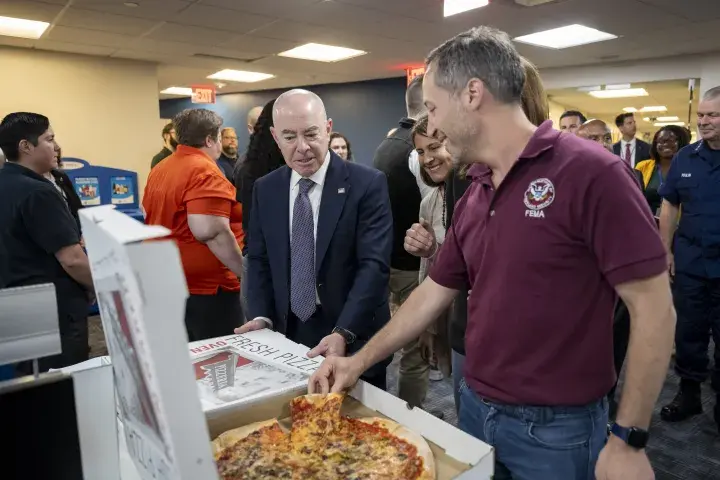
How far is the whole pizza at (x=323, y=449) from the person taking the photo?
3.21 feet

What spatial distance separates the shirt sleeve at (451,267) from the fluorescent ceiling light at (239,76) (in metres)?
8.65

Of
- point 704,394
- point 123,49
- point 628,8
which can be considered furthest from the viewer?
point 123,49

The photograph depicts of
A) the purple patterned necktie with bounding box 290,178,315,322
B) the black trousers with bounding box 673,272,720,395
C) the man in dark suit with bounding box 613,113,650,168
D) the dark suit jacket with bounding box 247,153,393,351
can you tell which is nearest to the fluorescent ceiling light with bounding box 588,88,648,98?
the man in dark suit with bounding box 613,113,650,168

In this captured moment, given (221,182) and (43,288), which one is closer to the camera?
(43,288)

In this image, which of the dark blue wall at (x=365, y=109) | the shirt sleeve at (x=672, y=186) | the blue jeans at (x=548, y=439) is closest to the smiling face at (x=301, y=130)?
the blue jeans at (x=548, y=439)

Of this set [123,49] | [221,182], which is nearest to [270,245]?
[221,182]

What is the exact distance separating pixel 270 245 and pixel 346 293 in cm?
31

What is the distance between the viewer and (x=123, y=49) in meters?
7.12

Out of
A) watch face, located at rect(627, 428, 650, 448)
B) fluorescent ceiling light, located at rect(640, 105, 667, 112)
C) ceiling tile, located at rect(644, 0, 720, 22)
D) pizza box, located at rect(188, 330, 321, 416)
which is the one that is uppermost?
ceiling tile, located at rect(644, 0, 720, 22)

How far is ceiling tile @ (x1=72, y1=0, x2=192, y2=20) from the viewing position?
5.11m

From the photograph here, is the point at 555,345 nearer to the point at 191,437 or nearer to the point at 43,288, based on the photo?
the point at 191,437

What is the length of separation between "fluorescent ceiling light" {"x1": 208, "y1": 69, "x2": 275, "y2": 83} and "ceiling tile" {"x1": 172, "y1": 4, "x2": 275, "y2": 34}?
322 centimetres

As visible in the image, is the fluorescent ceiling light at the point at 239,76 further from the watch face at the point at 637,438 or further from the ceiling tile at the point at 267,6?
the watch face at the point at 637,438

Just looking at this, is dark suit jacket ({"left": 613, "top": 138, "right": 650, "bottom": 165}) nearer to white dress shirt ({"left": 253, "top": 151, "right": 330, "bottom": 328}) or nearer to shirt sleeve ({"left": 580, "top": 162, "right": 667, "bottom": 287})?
white dress shirt ({"left": 253, "top": 151, "right": 330, "bottom": 328})
